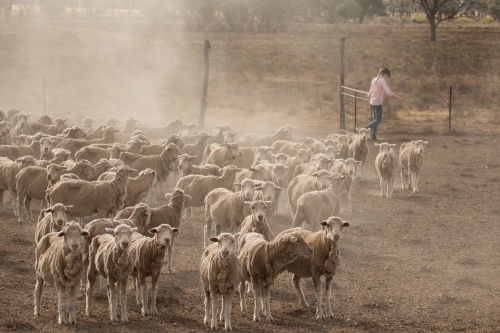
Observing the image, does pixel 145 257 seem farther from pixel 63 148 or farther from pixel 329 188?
pixel 63 148

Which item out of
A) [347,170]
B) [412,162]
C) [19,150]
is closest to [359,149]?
[412,162]

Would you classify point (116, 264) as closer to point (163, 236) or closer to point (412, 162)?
point (163, 236)

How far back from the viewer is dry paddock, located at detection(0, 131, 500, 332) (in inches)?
422

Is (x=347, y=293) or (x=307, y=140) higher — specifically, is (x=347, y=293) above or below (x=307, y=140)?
below

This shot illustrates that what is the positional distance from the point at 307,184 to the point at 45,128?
393 inches

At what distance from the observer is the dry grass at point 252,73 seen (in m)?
34.4

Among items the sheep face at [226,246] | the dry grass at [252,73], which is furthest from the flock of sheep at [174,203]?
the dry grass at [252,73]

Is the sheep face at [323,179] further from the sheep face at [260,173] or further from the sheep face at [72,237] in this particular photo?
the sheep face at [72,237]

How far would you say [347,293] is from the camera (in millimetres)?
12164

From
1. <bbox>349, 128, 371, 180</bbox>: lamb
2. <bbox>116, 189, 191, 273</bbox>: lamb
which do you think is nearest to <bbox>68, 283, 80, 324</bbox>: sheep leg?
<bbox>116, 189, 191, 273</bbox>: lamb

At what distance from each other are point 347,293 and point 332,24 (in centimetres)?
6730

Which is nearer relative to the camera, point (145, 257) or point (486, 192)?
point (145, 257)

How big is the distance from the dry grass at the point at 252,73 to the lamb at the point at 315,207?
1521cm

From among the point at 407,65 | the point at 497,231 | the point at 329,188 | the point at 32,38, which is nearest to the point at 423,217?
the point at 497,231
